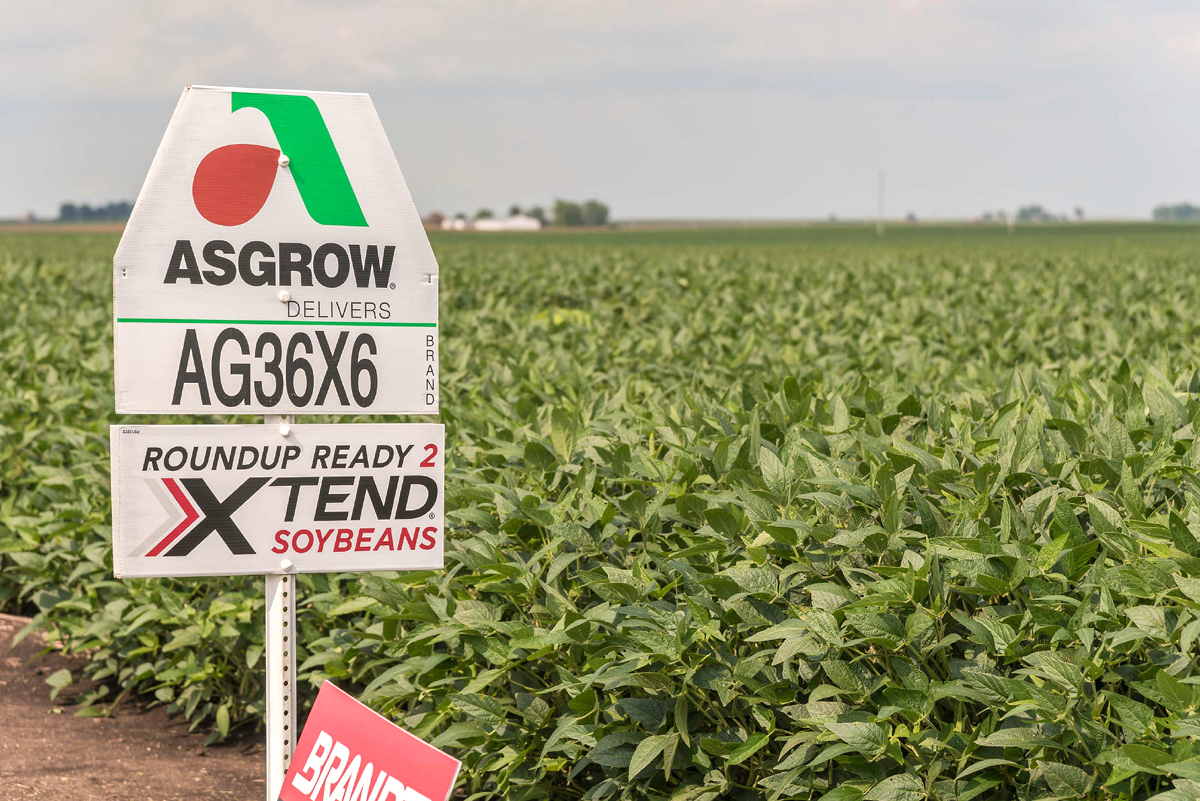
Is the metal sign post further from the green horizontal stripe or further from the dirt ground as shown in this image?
the dirt ground

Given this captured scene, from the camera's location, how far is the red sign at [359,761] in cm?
222

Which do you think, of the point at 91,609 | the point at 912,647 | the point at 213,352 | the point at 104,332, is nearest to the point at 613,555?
the point at 912,647

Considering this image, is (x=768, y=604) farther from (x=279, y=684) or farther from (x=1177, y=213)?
(x=1177, y=213)

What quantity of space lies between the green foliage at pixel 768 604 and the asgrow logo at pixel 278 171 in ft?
3.74

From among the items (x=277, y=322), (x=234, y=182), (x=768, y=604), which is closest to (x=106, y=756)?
(x=277, y=322)

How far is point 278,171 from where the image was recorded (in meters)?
2.63

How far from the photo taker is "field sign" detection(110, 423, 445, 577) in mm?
2516

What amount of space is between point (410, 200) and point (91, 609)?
10.0 ft

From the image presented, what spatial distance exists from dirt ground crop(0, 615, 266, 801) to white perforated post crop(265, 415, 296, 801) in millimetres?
1336

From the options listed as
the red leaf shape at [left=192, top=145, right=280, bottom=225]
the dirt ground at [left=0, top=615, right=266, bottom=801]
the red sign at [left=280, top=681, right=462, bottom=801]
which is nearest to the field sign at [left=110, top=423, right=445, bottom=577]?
the red sign at [left=280, top=681, right=462, bottom=801]

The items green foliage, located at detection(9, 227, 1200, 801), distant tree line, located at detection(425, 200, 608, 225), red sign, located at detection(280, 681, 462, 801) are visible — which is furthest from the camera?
distant tree line, located at detection(425, 200, 608, 225)

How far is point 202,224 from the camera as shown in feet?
8.47

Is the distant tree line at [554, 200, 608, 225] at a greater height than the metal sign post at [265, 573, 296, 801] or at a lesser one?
greater

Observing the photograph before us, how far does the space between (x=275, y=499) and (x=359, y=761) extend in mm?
648
